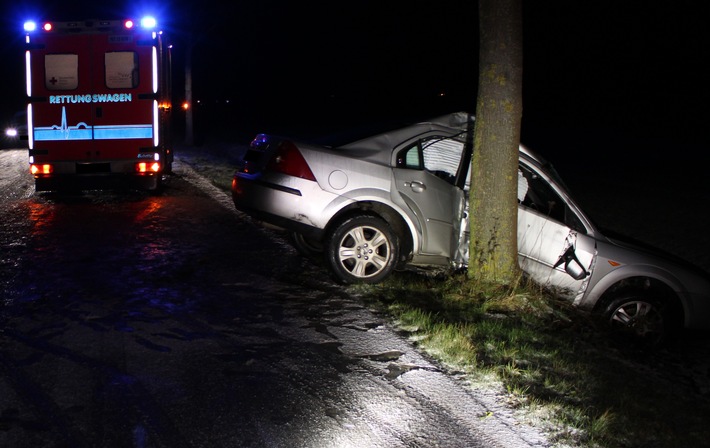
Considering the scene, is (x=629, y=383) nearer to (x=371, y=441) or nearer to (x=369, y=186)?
(x=371, y=441)

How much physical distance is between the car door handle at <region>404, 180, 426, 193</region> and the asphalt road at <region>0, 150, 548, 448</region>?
49.2 inches

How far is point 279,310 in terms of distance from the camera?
6027mm

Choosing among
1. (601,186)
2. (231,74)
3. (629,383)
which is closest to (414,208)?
(629,383)

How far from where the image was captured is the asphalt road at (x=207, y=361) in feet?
12.8

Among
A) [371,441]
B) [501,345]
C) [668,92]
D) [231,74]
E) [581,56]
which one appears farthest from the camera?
[231,74]

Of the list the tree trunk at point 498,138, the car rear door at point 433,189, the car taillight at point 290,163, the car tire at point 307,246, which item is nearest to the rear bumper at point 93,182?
the car tire at point 307,246

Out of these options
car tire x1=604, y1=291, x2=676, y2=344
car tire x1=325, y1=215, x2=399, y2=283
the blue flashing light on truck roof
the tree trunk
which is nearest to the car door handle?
car tire x1=325, y1=215, x2=399, y2=283

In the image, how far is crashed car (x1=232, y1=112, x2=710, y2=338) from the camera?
21.7ft

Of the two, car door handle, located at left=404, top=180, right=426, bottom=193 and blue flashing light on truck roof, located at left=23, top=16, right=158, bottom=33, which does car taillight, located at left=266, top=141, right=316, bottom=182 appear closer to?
car door handle, located at left=404, top=180, right=426, bottom=193

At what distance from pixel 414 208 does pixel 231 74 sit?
75.6 metres

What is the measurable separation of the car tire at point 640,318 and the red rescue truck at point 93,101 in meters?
8.09

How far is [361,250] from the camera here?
681 cm

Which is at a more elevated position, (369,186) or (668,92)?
(668,92)

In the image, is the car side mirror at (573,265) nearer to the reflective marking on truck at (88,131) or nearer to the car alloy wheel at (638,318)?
the car alloy wheel at (638,318)
